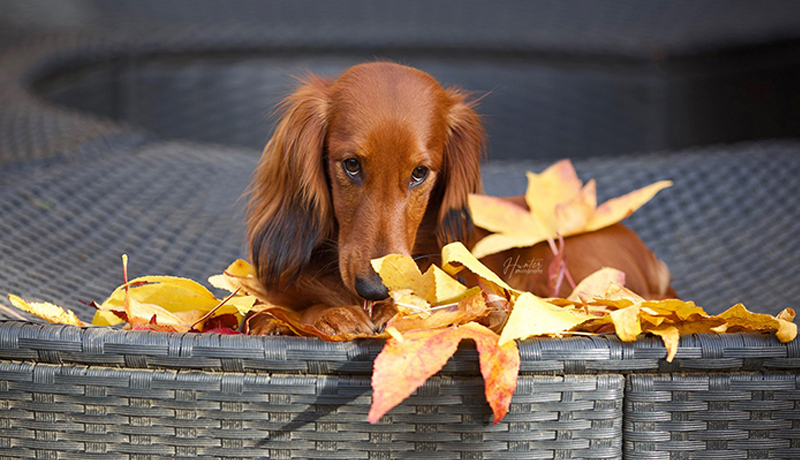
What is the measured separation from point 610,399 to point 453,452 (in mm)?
189

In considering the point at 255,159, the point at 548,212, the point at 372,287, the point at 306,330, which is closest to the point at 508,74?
the point at 255,159

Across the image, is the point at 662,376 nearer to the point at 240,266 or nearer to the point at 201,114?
the point at 240,266

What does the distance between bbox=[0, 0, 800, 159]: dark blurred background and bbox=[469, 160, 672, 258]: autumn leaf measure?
1.64 m

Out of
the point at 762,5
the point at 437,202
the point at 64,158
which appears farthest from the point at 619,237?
the point at 762,5

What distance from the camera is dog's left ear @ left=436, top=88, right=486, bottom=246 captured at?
1.14 meters

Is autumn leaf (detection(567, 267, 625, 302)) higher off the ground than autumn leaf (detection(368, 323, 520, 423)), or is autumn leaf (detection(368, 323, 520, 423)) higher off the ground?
autumn leaf (detection(567, 267, 625, 302))

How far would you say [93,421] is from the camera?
83cm

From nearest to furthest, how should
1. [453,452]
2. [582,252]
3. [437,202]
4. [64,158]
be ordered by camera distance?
1. [453,452]
2. [437,202]
3. [582,252]
4. [64,158]

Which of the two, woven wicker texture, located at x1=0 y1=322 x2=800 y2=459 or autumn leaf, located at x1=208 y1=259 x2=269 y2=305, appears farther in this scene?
autumn leaf, located at x1=208 y1=259 x2=269 y2=305

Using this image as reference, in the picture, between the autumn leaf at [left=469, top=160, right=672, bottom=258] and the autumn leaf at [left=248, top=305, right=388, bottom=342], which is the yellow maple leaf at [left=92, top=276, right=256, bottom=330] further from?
the autumn leaf at [left=469, top=160, right=672, bottom=258]

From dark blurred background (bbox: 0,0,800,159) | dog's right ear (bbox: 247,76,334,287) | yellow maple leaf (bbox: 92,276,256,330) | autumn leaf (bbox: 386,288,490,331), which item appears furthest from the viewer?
dark blurred background (bbox: 0,0,800,159)

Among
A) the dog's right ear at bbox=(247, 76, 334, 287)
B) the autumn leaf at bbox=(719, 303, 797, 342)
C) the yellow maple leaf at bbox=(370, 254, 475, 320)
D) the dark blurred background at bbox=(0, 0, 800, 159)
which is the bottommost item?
the autumn leaf at bbox=(719, 303, 797, 342)

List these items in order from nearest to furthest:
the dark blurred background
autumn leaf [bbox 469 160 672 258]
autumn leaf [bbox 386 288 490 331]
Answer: autumn leaf [bbox 386 288 490 331] < autumn leaf [bbox 469 160 672 258] < the dark blurred background

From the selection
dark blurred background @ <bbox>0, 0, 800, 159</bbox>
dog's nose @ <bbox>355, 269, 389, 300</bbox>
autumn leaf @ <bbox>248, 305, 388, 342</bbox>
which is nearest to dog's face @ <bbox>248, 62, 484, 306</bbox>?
dog's nose @ <bbox>355, 269, 389, 300</bbox>
